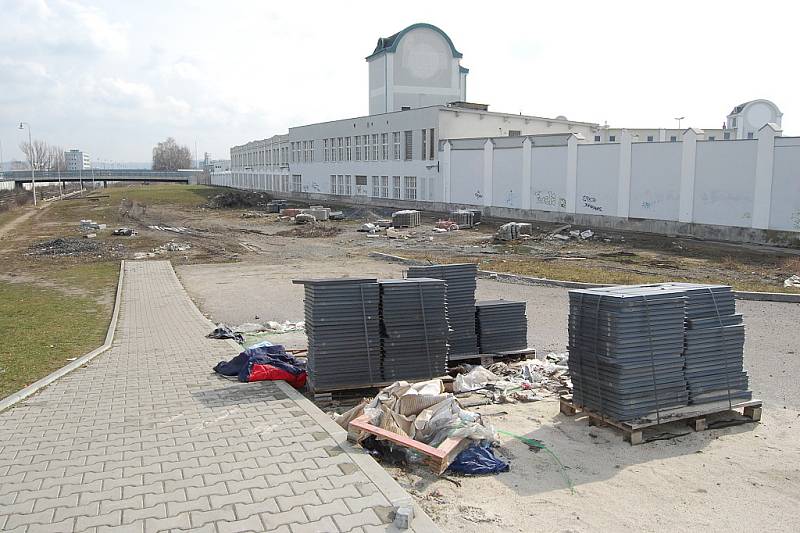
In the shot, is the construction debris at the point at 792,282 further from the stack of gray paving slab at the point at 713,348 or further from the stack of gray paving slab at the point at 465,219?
the stack of gray paving slab at the point at 465,219

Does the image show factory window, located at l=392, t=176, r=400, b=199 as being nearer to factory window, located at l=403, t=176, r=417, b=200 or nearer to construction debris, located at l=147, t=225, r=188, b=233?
Result: factory window, located at l=403, t=176, r=417, b=200

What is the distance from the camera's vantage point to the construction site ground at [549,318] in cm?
530

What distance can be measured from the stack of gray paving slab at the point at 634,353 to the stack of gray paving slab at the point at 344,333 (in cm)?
260

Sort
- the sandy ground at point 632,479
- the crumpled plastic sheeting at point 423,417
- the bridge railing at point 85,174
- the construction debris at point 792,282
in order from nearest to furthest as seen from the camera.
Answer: the sandy ground at point 632,479 → the crumpled plastic sheeting at point 423,417 → the construction debris at point 792,282 → the bridge railing at point 85,174

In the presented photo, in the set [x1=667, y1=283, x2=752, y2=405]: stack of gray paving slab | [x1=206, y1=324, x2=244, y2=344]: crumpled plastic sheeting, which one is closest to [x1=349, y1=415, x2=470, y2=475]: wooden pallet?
[x1=667, y1=283, x2=752, y2=405]: stack of gray paving slab

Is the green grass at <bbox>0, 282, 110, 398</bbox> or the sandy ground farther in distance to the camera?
the green grass at <bbox>0, 282, 110, 398</bbox>

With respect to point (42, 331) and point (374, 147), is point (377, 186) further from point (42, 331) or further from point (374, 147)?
point (42, 331)

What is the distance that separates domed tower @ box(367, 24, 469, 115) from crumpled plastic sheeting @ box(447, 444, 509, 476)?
51879 mm

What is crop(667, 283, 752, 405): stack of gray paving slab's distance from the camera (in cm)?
711

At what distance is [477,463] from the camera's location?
19.5ft

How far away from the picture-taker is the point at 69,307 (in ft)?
50.7

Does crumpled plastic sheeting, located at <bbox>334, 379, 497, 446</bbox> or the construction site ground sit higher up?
crumpled plastic sheeting, located at <bbox>334, 379, 497, 446</bbox>

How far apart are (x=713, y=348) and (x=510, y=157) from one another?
108ft

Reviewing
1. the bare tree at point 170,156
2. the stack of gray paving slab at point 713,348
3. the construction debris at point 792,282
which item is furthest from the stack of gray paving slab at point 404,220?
the bare tree at point 170,156
